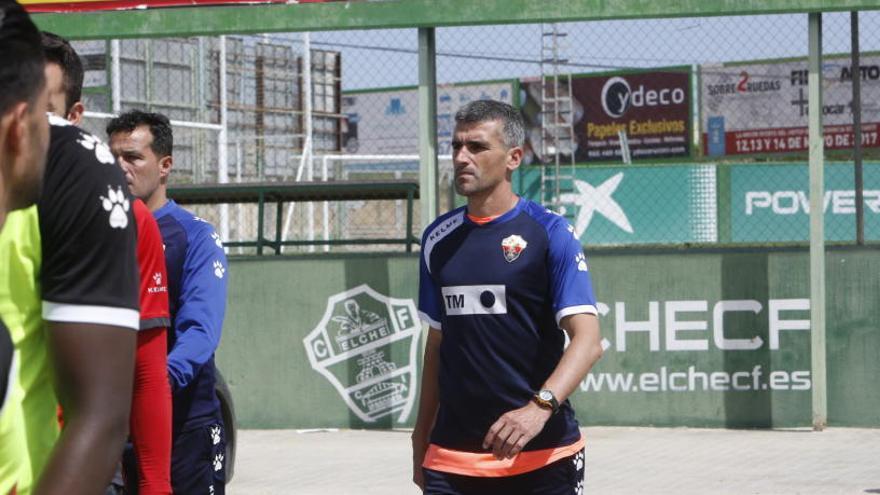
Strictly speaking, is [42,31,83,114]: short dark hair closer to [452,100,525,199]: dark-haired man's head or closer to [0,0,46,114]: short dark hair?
[0,0,46,114]: short dark hair

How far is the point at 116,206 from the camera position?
2.49 meters

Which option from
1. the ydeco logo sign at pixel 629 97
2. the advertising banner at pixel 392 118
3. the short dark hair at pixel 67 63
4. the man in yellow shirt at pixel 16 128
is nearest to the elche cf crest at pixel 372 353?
the short dark hair at pixel 67 63

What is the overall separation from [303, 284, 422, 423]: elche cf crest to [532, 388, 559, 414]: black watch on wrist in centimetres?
808

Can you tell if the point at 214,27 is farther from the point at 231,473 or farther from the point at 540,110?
the point at 540,110

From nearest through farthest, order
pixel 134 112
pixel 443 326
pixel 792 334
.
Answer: pixel 443 326
pixel 134 112
pixel 792 334

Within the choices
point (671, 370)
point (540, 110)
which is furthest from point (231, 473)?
point (540, 110)

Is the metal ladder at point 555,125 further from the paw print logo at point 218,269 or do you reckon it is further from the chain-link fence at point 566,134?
the paw print logo at point 218,269

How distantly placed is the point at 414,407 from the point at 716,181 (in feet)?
48.6

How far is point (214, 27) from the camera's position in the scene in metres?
13.2

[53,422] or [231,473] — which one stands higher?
[53,422]

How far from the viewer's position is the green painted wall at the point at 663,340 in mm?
12680

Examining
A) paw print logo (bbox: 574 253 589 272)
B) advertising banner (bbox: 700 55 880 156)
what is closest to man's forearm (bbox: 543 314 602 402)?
paw print logo (bbox: 574 253 589 272)

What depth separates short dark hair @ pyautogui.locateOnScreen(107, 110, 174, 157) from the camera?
5.89m

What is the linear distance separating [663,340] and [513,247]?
7.70 meters
